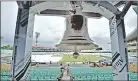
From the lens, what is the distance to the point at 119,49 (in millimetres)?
2615

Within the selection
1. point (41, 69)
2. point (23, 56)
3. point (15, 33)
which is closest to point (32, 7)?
point (15, 33)

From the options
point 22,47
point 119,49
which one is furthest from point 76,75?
point 22,47

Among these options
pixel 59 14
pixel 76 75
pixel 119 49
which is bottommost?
pixel 76 75

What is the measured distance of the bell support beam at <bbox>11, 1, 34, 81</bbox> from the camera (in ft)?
7.61

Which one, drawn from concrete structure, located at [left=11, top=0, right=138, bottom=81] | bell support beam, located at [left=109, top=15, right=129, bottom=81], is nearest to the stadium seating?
bell support beam, located at [left=109, top=15, right=129, bottom=81]

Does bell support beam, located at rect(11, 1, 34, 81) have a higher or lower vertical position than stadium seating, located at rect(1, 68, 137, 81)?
higher

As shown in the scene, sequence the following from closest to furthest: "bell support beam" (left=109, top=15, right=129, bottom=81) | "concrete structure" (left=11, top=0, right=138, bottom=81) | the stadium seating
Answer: "concrete structure" (left=11, top=0, right=138, bottom=81) < "bell support beam" (left=109, top=15, right=129, bottom=81) < the stadium seating

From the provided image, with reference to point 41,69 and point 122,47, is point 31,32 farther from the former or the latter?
point 41,69

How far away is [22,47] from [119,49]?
128 cm

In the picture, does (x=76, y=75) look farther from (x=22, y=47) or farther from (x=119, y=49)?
(x=22, y=47)

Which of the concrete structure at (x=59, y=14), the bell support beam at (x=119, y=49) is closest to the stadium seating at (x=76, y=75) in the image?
the bell support beam at (x=119, y=49)

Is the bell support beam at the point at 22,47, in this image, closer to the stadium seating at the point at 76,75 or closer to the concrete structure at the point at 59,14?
the concrete structure at the point at 59,14

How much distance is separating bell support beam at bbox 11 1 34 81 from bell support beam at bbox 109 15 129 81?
1.14 metres

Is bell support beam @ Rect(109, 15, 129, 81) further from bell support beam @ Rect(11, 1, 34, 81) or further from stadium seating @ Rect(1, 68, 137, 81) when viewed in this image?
bell support beam @ Rect(11, 1, 34, 81)
